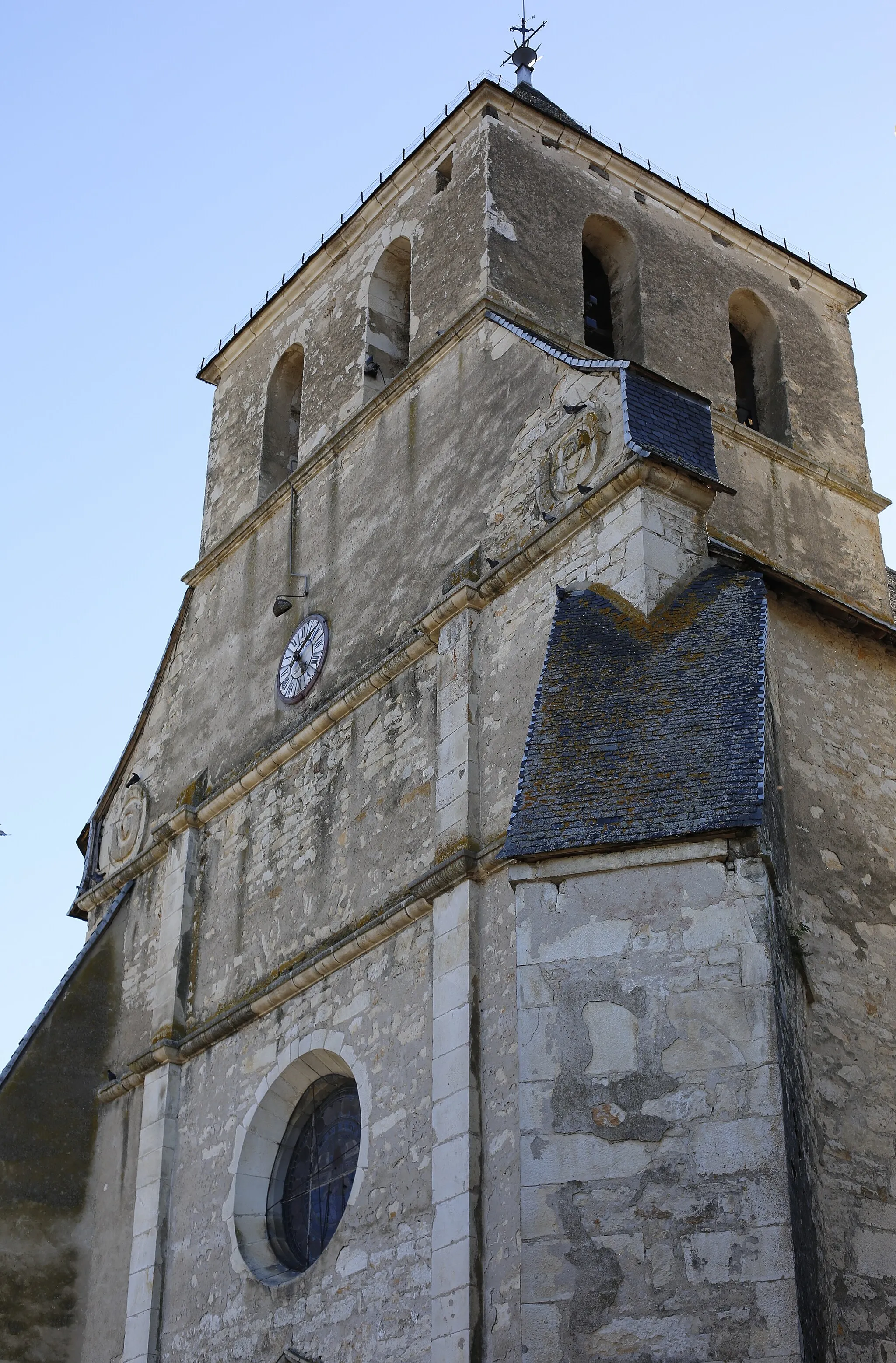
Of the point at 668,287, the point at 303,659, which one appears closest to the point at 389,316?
the point at 668,287

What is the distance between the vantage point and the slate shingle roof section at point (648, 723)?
9547mm

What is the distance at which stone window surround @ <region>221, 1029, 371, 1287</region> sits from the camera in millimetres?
→ 12148

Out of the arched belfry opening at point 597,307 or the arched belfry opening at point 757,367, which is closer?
the arched belfry opening at point 597,307

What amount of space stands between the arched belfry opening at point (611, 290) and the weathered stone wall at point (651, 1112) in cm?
724

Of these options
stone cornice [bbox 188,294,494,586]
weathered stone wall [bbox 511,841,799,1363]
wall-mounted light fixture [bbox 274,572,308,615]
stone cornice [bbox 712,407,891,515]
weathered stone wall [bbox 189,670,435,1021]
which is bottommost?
weathered stone wall [bbox 511,841,799,1363]

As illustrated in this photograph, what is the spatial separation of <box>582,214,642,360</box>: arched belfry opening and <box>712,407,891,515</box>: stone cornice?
1.16 m

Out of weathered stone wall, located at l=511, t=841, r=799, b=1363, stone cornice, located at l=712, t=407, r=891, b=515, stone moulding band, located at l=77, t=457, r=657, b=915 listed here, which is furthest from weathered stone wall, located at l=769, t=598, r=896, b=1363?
stone cornice, located at l=712, t=407, r=891, b=515

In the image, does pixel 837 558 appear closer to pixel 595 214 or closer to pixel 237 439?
pixel 595 214

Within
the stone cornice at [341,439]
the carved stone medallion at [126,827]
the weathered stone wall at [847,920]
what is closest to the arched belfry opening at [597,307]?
the stone cornice at [341,439]

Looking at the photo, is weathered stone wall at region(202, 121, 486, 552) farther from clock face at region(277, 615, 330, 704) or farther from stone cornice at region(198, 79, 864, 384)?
clock face at region(277, 615, 330, 704)

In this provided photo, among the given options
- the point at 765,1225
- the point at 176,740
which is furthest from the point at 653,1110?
the point at 176,740

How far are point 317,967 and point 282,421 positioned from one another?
6.99m

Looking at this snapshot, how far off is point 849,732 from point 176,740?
6.68 meters

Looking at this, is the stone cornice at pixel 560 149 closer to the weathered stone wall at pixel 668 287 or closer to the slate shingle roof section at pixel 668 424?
the weathered stone wall at pixel 668 287
